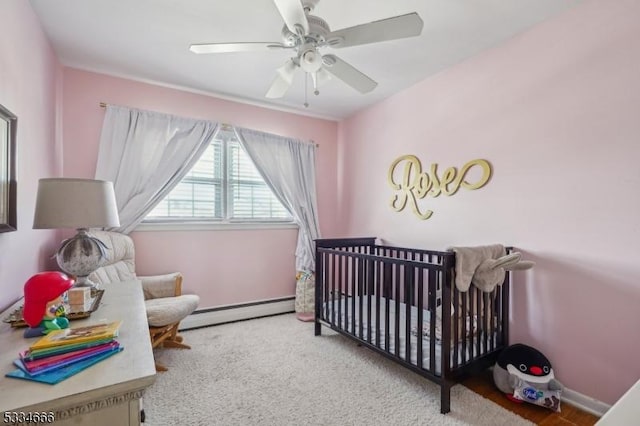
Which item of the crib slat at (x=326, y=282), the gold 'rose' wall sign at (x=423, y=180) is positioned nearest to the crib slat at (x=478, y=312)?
the gold 'rose' wall sign at (x=423, y=180)

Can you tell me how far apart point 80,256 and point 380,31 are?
74.4 inches

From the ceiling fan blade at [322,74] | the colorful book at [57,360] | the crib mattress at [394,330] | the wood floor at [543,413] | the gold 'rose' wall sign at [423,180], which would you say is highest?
the ceiling fan blade at [322,74]

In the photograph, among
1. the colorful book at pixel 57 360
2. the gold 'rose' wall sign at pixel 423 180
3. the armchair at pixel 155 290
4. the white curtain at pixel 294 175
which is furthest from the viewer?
the white curtain at pixel 294 175

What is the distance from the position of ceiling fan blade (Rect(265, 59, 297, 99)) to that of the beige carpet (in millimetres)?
1974

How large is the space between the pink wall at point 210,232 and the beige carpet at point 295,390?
0.68m

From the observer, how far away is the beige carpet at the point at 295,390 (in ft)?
5.44

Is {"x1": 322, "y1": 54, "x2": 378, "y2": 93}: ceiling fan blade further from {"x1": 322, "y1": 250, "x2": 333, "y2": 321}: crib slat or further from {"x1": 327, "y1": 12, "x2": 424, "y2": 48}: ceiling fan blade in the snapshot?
{"x1": 322, "y1": 250, "x2": 333, "y2": 321}: crib slat

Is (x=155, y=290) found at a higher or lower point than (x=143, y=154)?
lower

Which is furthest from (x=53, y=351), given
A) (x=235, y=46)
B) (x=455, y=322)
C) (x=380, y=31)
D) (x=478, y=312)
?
(x=478, y=312)

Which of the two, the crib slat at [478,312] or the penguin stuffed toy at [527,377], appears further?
the crib slat at [478,312]

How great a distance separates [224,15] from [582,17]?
2.17 metres

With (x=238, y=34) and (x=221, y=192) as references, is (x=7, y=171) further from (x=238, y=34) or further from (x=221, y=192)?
(x=221, y=192)

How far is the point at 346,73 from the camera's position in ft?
5.95

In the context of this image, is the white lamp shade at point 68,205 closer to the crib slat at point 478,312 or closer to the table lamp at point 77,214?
the table lamp at point 77,214
